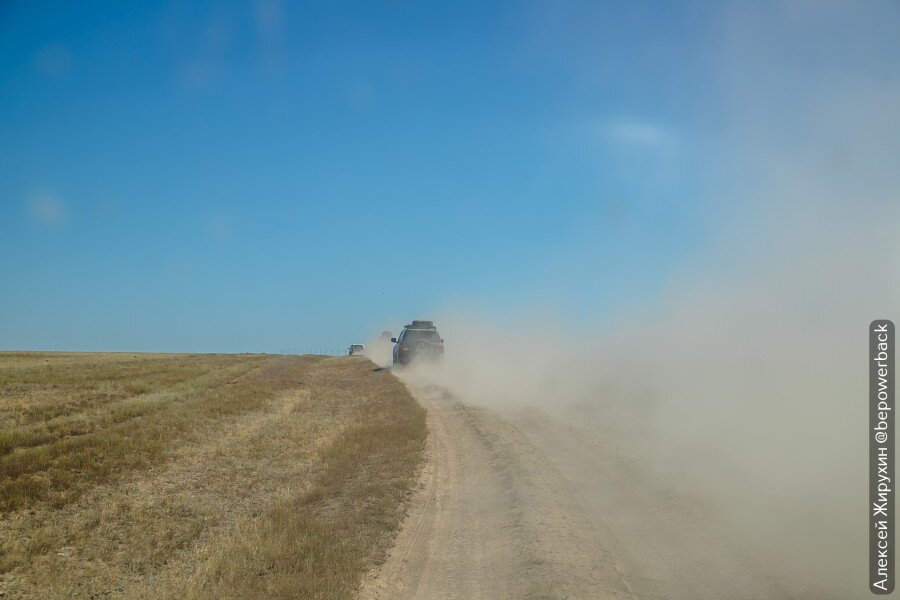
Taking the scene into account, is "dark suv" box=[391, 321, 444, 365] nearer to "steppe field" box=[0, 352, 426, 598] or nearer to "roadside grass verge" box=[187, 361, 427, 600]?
"steppe field" box=[0, 352, 426, 598]

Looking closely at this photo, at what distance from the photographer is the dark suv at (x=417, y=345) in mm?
35000

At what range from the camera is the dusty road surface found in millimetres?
7059

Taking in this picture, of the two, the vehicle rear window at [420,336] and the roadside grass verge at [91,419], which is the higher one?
the vehicle rear window at [420,336]

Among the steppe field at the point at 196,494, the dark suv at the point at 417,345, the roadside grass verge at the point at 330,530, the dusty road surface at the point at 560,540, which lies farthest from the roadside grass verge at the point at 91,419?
the dark suv at the point at 417,345

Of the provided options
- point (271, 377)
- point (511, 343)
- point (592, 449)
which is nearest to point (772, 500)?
point (592, 449)

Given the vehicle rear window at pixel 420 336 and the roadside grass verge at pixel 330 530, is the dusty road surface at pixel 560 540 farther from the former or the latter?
the vehicle rear window at pixel 420 336

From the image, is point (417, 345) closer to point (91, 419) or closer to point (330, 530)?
point (91, 419)

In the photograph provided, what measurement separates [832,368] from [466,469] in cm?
833

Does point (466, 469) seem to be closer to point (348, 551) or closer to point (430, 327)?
point (348, 551)

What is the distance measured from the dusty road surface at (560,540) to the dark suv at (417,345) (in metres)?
21.0

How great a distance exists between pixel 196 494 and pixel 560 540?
6.75 metres

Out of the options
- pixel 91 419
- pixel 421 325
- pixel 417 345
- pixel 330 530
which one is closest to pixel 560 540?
pixel 330 530

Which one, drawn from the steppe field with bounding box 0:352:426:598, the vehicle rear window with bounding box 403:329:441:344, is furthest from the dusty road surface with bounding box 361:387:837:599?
the vehicle rear window with bounding box 403:329:441:344

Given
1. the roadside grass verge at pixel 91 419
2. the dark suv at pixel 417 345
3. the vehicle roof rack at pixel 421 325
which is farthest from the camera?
the vehicle roof rack at pixel 421 325
